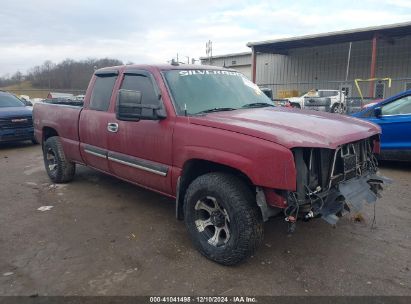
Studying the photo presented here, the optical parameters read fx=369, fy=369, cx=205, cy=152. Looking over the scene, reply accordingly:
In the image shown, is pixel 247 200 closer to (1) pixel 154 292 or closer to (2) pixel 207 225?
(2) pixel 207 225

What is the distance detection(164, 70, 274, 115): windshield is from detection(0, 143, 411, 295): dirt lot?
144 centimetres

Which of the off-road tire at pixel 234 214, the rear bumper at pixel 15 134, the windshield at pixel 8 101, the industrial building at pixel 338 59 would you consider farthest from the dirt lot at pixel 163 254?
the industrial building at pixel 338 59

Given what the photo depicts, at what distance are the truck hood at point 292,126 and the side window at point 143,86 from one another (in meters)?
0.77

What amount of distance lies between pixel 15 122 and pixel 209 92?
799cm

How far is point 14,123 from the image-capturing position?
33.4 feet

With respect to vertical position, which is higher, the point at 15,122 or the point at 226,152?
the point at 226,152

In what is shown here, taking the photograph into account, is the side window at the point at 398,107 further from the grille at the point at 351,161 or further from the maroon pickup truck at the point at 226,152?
the grille at the point at 351,161

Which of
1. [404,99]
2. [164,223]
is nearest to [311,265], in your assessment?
[164,223]

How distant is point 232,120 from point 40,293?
7.23 ft

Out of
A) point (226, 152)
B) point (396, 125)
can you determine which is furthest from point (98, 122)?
point (396, 125)

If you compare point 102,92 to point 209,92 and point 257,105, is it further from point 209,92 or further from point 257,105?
point 257,105

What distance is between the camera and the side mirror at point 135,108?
12.6 feet

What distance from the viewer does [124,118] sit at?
3969mm

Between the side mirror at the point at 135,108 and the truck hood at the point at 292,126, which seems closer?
the truck hood at the point at 292,126
